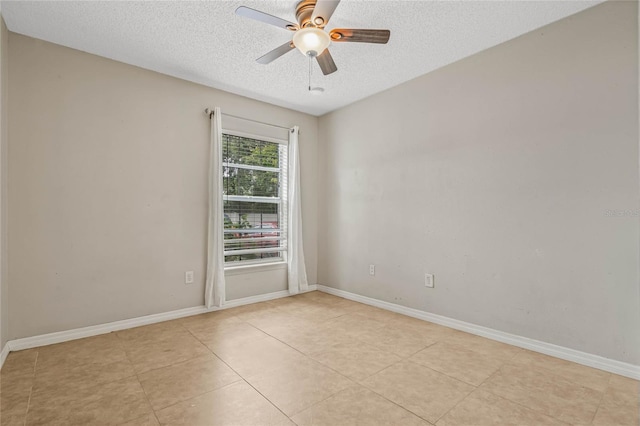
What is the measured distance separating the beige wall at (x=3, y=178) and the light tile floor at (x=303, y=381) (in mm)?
328

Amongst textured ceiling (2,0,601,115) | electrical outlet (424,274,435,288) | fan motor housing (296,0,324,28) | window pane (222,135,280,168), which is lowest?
electrical outlet (424,274,435,288)

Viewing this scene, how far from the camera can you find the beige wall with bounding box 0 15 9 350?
2.36 m

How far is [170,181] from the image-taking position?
11.0 feet

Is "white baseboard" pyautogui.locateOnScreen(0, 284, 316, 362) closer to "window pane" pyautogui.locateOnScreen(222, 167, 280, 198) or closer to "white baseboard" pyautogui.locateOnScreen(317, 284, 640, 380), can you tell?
"window pane" pyautogui.locateOnScreen(222, 167, 280, 198)

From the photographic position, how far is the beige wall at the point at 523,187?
2.18m

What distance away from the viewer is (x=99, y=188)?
9.56ft

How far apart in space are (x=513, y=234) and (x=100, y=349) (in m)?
3.55

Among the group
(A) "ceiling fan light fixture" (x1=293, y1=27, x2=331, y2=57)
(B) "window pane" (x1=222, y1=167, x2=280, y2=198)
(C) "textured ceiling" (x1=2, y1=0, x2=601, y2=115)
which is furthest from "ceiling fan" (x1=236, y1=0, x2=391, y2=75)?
(B) "window pane" (x1=222, y1=167, x2=280, y2=198)

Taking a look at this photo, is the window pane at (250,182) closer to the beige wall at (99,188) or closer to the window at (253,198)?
the window at (253,198)

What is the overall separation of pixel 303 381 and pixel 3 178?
2763 millimetres

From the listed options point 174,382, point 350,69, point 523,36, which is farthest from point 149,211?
point 523,36

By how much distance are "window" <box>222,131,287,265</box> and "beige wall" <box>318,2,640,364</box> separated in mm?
1286

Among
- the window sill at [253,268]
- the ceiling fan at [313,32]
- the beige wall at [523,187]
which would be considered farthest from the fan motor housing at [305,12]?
the window sill at [253,268]

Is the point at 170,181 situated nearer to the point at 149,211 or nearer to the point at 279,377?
the point at 149,211
